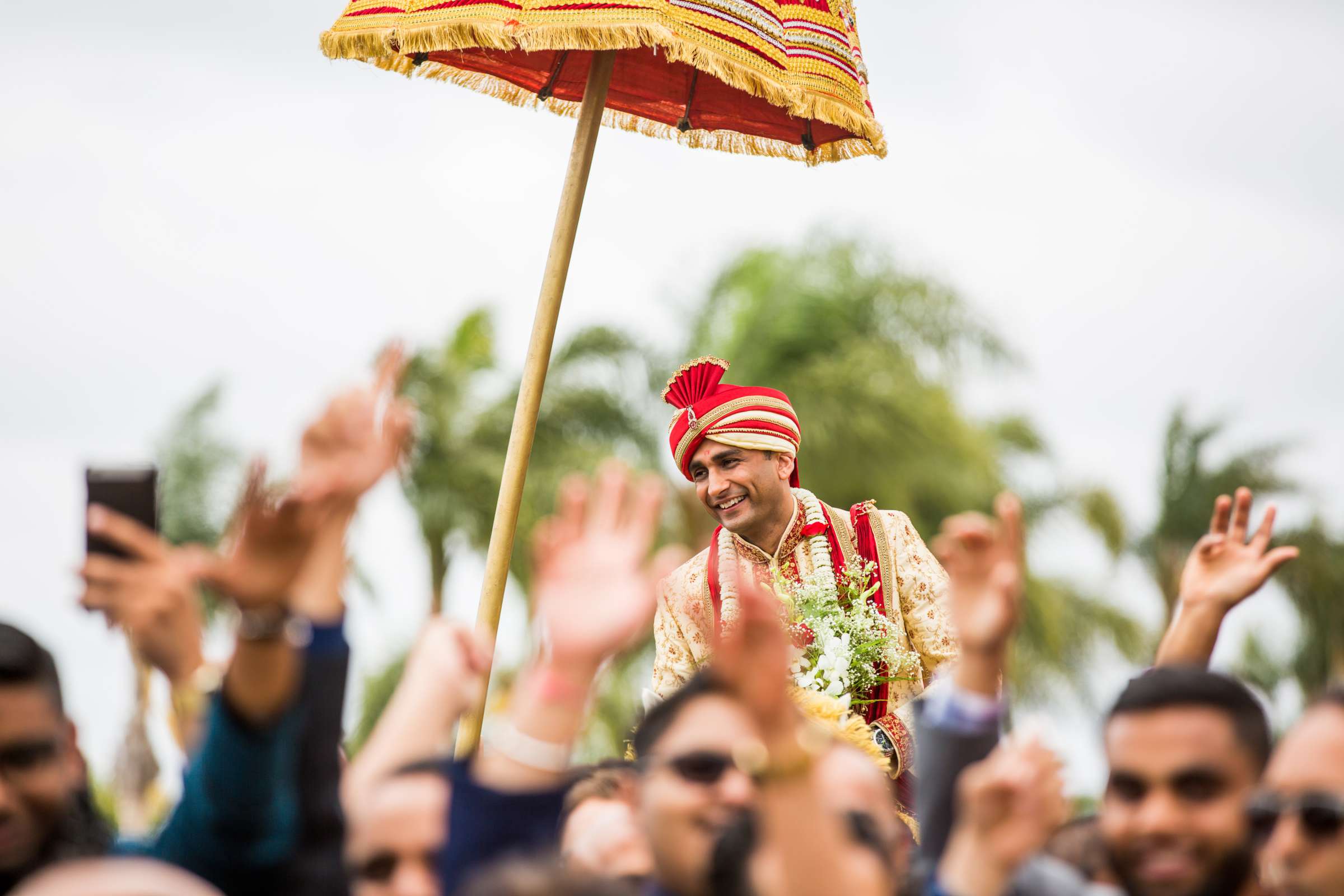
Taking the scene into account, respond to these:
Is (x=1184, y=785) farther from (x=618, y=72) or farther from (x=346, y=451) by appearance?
(x=618, y=72)

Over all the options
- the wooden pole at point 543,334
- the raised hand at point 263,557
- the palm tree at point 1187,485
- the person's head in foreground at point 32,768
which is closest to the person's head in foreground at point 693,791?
the raised hand at point 263,557

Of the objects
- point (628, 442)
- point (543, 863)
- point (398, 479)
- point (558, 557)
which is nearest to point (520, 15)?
point (398, 479)

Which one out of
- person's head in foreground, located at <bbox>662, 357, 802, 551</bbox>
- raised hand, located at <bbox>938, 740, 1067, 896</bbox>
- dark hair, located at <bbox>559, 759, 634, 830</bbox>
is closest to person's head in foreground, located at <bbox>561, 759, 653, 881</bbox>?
dark hair, located at <bbox>559, 759, 634, 830</bbox>

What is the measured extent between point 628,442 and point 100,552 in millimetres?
16807

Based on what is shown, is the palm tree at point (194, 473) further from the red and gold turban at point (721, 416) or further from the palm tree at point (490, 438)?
the red and gold turban at point (721, 416)

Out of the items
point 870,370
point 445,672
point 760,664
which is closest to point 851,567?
point 445,672

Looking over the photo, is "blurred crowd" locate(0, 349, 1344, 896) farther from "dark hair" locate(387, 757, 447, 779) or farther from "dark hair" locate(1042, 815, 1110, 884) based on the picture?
"dark hair" locate(1042, 815, 1110, 884)

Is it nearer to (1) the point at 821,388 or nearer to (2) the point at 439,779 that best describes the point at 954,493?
(1) the point at 821,388

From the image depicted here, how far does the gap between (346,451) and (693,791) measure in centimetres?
83

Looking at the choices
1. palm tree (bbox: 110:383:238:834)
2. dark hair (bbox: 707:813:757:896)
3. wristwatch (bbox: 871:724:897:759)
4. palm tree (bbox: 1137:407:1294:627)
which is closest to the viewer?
dark hair (bbox: 707:813:757:896)

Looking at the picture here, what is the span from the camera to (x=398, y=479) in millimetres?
2916

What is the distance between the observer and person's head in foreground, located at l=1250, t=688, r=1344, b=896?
2.33 metres

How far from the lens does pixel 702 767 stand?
8.06 ft

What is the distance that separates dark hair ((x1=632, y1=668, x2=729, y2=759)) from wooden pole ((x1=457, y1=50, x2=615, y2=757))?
1739mm
